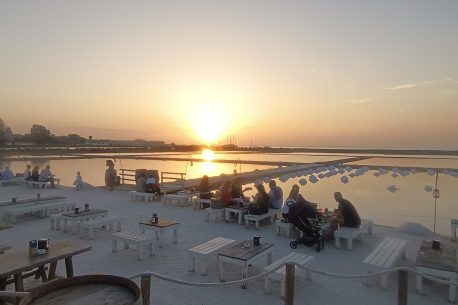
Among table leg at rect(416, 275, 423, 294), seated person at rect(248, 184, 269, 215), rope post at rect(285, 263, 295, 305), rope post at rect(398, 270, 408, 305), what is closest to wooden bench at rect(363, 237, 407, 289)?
table leg at rect(416, 275, 423, 294)

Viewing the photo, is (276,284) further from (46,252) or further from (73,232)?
(73,232)

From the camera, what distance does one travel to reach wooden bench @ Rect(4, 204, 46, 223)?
9188 mm

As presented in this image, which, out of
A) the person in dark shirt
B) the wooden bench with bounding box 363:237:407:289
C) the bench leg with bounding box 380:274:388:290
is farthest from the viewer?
the person in dark shirt

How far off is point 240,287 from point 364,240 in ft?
13.6

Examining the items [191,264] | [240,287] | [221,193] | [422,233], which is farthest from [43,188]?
[422,233]

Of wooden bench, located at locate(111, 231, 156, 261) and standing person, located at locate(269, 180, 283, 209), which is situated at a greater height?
standing person, located at locate(269, 180, 283, 209)

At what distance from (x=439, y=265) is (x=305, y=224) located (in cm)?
270

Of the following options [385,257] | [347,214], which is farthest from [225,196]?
[385,257]

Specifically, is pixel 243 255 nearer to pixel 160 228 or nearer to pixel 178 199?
pixel 160 228

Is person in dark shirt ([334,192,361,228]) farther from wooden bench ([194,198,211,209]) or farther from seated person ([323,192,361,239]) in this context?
wooden bench ([194,198,211,209])

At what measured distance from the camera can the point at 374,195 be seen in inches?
648

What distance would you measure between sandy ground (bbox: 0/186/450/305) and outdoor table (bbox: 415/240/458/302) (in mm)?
258

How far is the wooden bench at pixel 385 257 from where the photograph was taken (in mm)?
5449

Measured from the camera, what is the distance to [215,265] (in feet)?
20.6
